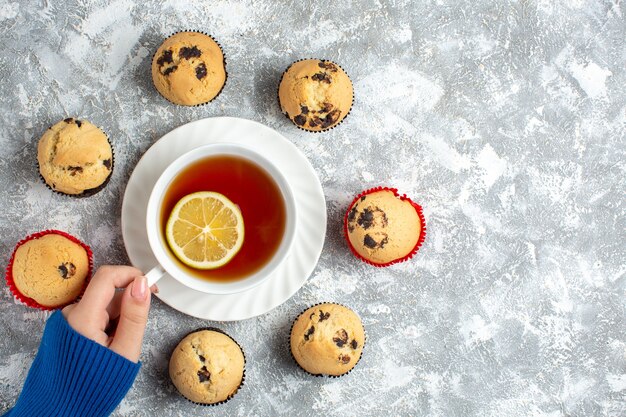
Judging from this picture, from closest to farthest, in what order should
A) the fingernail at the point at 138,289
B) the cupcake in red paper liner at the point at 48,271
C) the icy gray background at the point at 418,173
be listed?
the fingernail at the point at 138,289 → the cupcake in red paper liner at the point at 48,271 → the icy gray background at the point at 418,173

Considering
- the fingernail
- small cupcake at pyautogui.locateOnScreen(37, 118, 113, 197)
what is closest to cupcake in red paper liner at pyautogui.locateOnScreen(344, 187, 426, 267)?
the fingernail

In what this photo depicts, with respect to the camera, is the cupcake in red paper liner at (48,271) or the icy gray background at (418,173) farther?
the icy gray background at (418,173)

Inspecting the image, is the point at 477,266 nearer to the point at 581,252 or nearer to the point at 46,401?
the point at 581,252

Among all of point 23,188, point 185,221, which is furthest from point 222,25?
point 23,188

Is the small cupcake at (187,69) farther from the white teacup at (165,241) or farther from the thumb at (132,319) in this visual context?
the thumb at (132,319)

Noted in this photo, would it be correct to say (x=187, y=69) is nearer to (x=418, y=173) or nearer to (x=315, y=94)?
(x=315, y=94)

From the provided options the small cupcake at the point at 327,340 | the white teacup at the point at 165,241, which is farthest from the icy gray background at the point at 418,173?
the white teacup at the point at 165,241

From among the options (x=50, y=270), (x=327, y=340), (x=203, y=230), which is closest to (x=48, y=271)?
(x=50, y=270)
